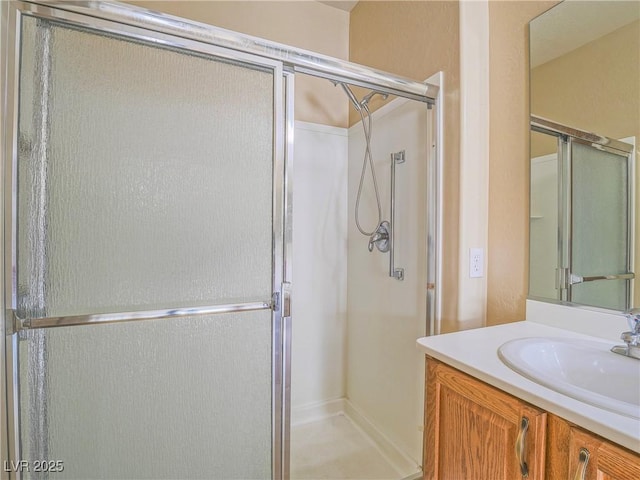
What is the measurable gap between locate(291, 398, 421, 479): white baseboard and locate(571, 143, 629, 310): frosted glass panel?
1124 millimetres

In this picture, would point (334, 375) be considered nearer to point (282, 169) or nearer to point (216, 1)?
point (282, 169)

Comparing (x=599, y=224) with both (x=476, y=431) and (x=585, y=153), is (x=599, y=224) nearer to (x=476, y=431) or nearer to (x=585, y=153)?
(x=585, y=153)

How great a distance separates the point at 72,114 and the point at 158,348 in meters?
0.73

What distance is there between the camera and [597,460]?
0.61 m

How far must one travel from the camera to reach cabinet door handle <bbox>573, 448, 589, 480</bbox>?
2.04 feet

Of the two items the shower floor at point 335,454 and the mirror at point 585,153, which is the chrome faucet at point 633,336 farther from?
the shower floor at point 335,454

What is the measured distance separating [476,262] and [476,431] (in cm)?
70

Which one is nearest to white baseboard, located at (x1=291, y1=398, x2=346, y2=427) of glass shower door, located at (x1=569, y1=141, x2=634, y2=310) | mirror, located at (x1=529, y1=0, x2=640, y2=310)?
mirror, located at (x1=529, y1=0, x2=640, y2=310)

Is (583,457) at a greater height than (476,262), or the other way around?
(476,262)

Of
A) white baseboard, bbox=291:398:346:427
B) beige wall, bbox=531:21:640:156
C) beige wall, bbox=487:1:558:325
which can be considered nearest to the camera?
beige wall, bbox=531:21:640:156

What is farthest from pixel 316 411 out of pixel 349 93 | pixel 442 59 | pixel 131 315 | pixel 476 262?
pixel 442 59

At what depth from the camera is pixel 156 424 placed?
1.02m

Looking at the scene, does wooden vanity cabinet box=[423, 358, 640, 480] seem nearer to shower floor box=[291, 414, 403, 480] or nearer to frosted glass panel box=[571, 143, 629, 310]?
frosted glass panel box=[571, 143, 629, 310]

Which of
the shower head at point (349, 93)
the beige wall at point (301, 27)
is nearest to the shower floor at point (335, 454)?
the shower head at point (349, 93)
